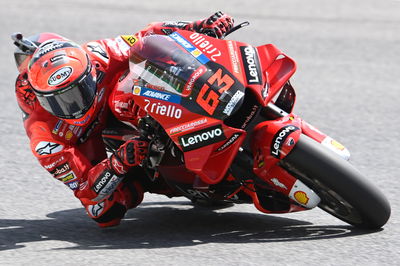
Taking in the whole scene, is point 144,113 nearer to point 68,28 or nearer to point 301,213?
point 301,213

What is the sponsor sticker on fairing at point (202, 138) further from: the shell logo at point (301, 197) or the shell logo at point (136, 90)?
the shell logo at point (301, 197)

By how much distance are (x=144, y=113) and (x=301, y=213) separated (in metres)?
1.29

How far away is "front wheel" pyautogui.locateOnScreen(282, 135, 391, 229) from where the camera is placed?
15.2 feet

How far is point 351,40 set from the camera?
11281 millimetres

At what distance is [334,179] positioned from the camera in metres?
4.64

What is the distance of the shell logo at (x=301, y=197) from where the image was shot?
15.7ft

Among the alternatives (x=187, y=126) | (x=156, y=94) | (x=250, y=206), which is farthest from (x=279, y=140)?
(x=250, y=206)

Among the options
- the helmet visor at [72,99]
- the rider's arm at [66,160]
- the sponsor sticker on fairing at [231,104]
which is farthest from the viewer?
the rider's arm at [66,160]

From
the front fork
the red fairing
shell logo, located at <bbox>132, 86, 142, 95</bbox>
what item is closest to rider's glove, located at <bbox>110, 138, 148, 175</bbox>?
the red fairing

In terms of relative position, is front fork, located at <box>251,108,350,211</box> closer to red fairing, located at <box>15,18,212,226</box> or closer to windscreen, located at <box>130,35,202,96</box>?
windscreen, located at <box>130,35,202,96</box>

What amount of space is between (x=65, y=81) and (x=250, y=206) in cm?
162

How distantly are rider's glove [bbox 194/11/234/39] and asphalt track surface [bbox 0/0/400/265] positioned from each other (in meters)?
1.21

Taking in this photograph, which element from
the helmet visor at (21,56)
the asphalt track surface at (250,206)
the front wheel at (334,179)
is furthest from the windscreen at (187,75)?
the helmet visor at (21,56)

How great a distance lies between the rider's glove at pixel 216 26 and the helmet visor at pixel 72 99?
799 millimetres
